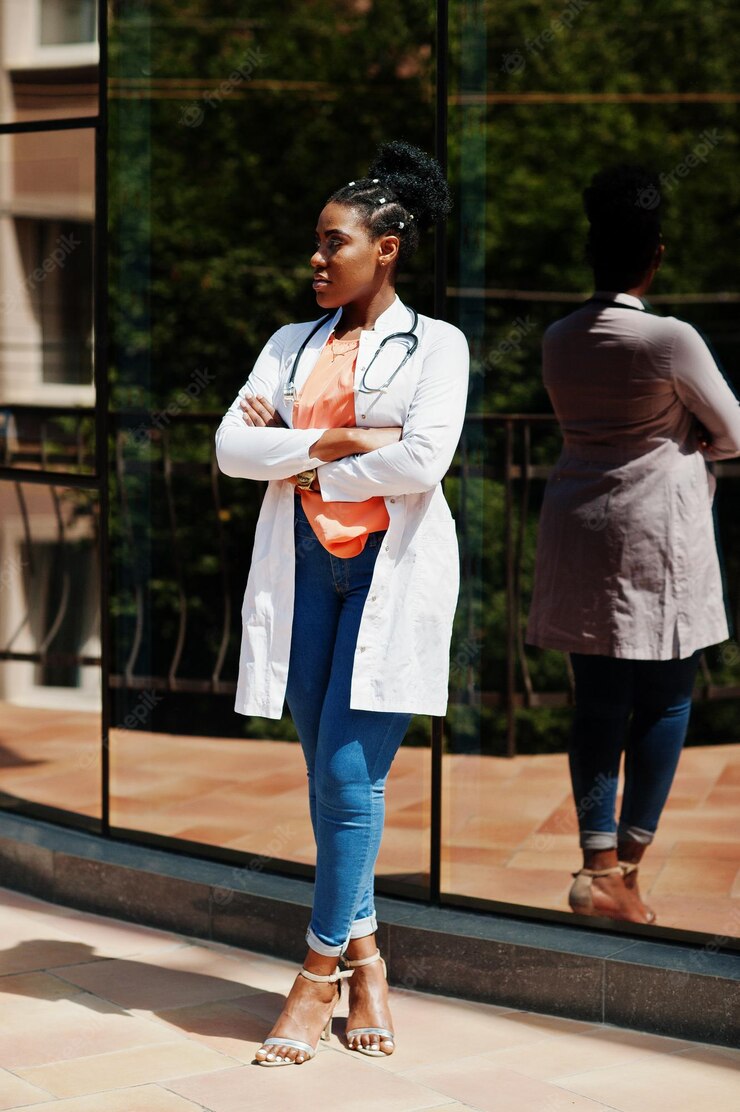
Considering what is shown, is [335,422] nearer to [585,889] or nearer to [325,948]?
[325,948]

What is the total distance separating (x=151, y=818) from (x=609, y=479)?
5.34 feet

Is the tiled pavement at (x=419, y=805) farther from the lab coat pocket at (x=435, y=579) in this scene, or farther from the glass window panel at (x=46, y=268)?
the glass window panel at (x=46, y=268)

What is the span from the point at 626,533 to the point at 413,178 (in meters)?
0.89

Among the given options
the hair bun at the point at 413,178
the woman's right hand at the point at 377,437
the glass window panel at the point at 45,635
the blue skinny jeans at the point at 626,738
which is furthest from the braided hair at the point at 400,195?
the glass window panel at the point at 45,635

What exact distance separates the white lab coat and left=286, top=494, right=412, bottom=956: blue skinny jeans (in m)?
0.04

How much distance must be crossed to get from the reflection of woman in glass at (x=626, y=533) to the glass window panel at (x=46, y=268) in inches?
57.1

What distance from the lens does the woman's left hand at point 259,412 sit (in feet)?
9.07

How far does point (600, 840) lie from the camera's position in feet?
10.9

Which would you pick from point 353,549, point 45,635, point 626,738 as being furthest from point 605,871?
point 45,635

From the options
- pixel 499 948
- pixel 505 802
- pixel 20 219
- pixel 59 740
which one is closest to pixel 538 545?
pixel 499 948

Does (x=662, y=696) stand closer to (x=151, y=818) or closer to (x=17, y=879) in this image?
(x=151, y=818)

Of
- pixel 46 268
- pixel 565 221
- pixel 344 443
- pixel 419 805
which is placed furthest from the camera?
pixel 565 221

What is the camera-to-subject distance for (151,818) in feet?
13.2

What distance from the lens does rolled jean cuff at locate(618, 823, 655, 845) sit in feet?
11.0
